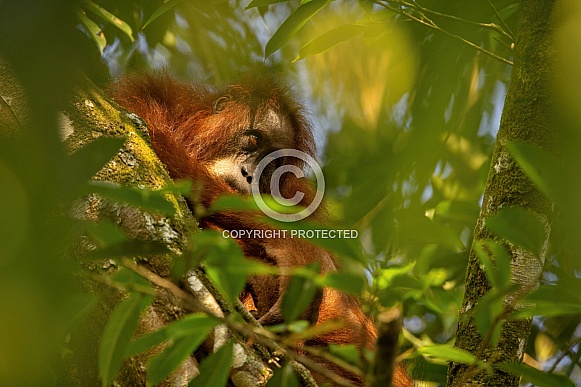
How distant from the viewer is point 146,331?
1.63 meters

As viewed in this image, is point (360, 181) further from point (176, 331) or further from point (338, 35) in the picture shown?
point (176, 331)

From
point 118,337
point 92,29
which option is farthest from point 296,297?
point 92,29

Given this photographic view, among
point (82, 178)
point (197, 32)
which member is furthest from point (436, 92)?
point (82, 178)

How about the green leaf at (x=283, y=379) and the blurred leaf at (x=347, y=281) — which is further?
the green leaf at (x=283, y=379)

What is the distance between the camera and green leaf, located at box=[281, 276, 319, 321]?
1.36m

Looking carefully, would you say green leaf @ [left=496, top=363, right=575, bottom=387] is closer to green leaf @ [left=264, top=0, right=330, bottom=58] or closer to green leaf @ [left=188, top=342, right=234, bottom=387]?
green leaf @ [left=188, top=342, right=234, bottom=387]

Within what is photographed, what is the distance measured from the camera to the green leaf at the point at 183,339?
50.4 inches

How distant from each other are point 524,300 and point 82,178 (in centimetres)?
84

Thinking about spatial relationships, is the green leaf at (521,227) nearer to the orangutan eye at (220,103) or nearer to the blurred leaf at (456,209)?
the blurred leaf at (456,209)

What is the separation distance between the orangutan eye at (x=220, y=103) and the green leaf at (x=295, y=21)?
114cm

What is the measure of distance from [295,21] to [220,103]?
1345 millimetres

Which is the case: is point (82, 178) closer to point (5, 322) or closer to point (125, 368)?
point (5, 322)

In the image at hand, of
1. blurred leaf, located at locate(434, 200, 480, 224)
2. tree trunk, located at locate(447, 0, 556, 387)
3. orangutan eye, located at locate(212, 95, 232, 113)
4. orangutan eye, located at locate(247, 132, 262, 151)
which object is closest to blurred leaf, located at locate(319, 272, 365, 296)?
tree trunk, located at locate(447, 0, 556, 387)

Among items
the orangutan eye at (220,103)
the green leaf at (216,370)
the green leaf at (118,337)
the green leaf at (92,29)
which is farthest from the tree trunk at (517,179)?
the green leaf at (92,29)
